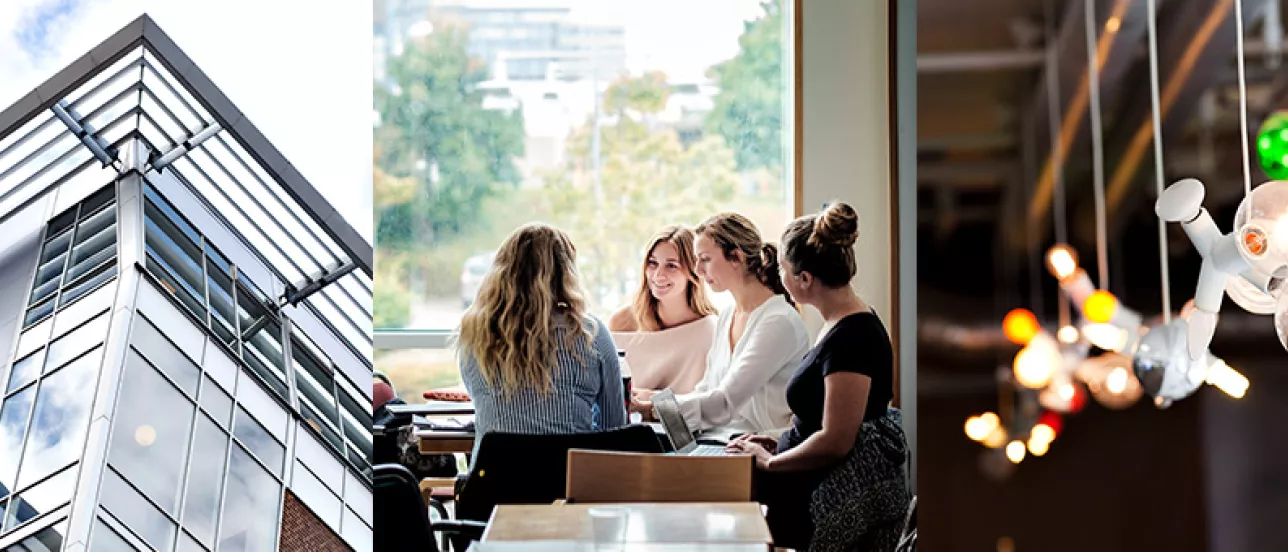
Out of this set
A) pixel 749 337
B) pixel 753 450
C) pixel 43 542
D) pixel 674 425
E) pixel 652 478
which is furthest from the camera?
pixel 749 337

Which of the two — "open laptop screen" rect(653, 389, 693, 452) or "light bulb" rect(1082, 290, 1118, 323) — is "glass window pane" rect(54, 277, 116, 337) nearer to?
"light bulb" rect(1082, 290, 1118, 323)

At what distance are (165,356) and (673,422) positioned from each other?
2145 millimetres

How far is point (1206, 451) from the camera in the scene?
169 centimetres

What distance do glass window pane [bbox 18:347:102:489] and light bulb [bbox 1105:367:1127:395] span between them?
4.52 feet

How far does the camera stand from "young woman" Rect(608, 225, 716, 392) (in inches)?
157

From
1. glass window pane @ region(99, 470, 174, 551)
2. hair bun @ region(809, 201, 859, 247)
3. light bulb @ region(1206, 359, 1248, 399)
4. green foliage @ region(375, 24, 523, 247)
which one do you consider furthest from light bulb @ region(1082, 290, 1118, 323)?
green foliage @ region(375, 24, 523, 247)

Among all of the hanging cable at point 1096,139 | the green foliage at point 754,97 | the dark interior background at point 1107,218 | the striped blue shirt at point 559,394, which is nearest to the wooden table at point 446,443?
the striped blue shirt at point 559,394

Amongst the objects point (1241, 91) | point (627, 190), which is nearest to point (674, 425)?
point (1241, 91)

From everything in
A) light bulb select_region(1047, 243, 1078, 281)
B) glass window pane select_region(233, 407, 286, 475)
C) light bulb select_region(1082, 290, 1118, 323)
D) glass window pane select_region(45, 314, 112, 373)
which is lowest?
glass window pane select_region(233, 407, 286, 475)

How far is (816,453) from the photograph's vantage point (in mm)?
2639

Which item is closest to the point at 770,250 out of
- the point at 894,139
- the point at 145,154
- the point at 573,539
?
Answer: the point at 573,539

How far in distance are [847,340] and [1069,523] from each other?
3.04 feet

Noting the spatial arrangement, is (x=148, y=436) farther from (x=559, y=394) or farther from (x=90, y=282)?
(x=559, y=394)

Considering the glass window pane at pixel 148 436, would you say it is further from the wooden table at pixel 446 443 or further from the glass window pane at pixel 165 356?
the wooden table at pixel 446 443
